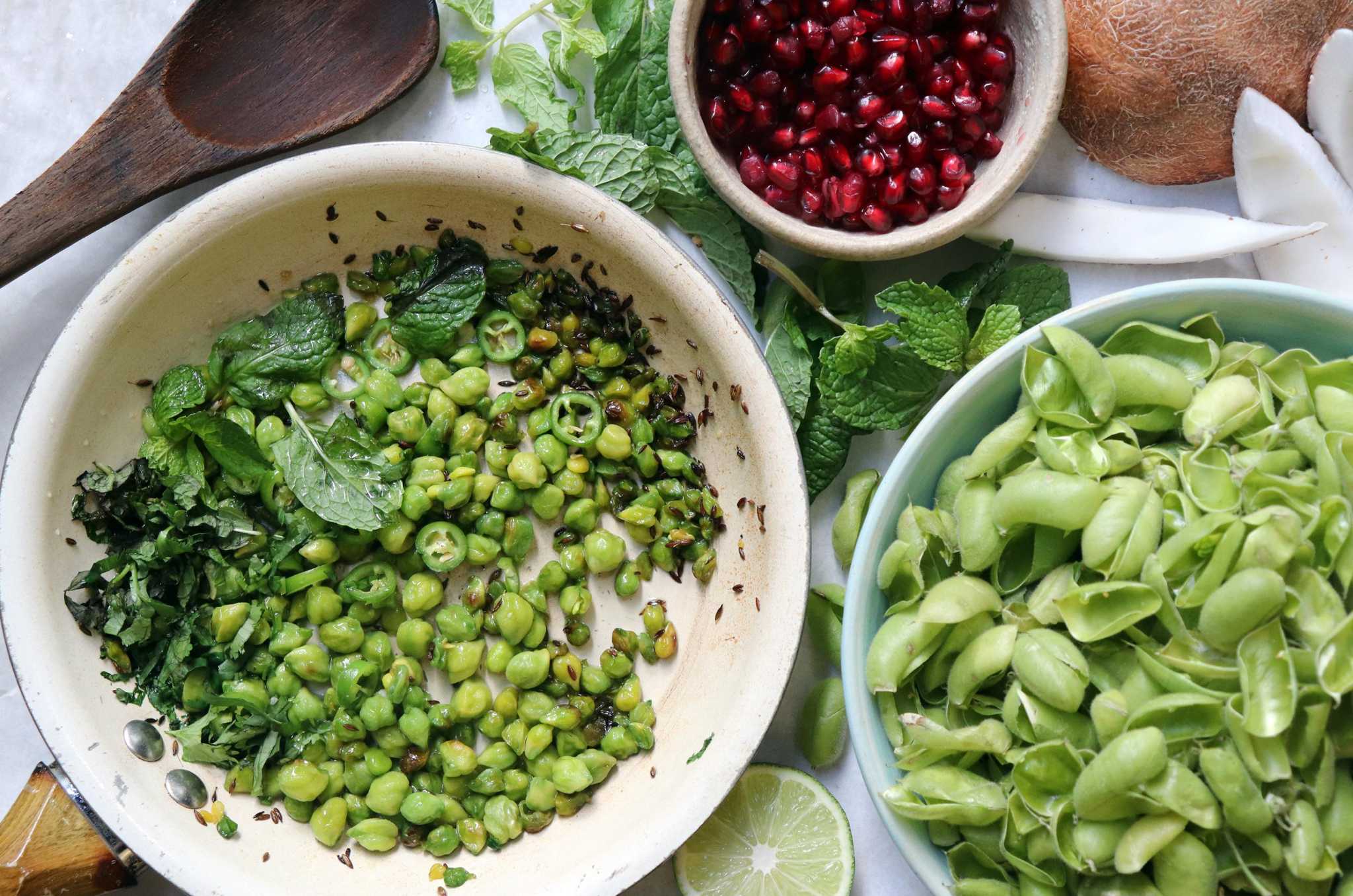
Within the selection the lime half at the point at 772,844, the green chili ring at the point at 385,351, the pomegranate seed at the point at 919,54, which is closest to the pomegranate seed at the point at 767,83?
the pomegranate seed at the point at 919,54

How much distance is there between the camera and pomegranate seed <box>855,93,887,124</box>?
180 centimetres

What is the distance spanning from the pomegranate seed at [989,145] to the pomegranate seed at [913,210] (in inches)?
5.8

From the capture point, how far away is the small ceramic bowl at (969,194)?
172cm

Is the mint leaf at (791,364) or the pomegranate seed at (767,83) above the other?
the pomegranate seed at (767,83)

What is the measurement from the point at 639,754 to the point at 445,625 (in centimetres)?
43

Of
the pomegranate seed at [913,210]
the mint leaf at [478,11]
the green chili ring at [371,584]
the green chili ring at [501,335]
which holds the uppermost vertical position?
the mint leaf at [478,11]

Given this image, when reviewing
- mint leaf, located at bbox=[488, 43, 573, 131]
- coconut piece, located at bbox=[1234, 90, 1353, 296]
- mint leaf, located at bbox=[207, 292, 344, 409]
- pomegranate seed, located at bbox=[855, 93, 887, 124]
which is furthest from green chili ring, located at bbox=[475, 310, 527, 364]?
coconut piece, located at bbox=[1234, 90, 1353, 296]

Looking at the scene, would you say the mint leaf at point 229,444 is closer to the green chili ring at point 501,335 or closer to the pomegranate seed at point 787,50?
the green chili ring at point 501,335

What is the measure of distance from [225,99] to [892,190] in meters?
1.24

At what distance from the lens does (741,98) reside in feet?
5.94

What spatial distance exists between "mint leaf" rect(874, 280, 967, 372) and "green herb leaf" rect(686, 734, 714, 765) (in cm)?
76

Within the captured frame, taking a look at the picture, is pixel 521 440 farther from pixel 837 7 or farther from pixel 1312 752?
pixel 1312 752

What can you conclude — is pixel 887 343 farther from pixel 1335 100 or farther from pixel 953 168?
pixel 1335 100

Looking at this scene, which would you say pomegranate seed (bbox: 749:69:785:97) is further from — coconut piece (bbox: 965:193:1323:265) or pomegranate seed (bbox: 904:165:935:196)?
coconut piece (bbox: 965:193:1323:265)
